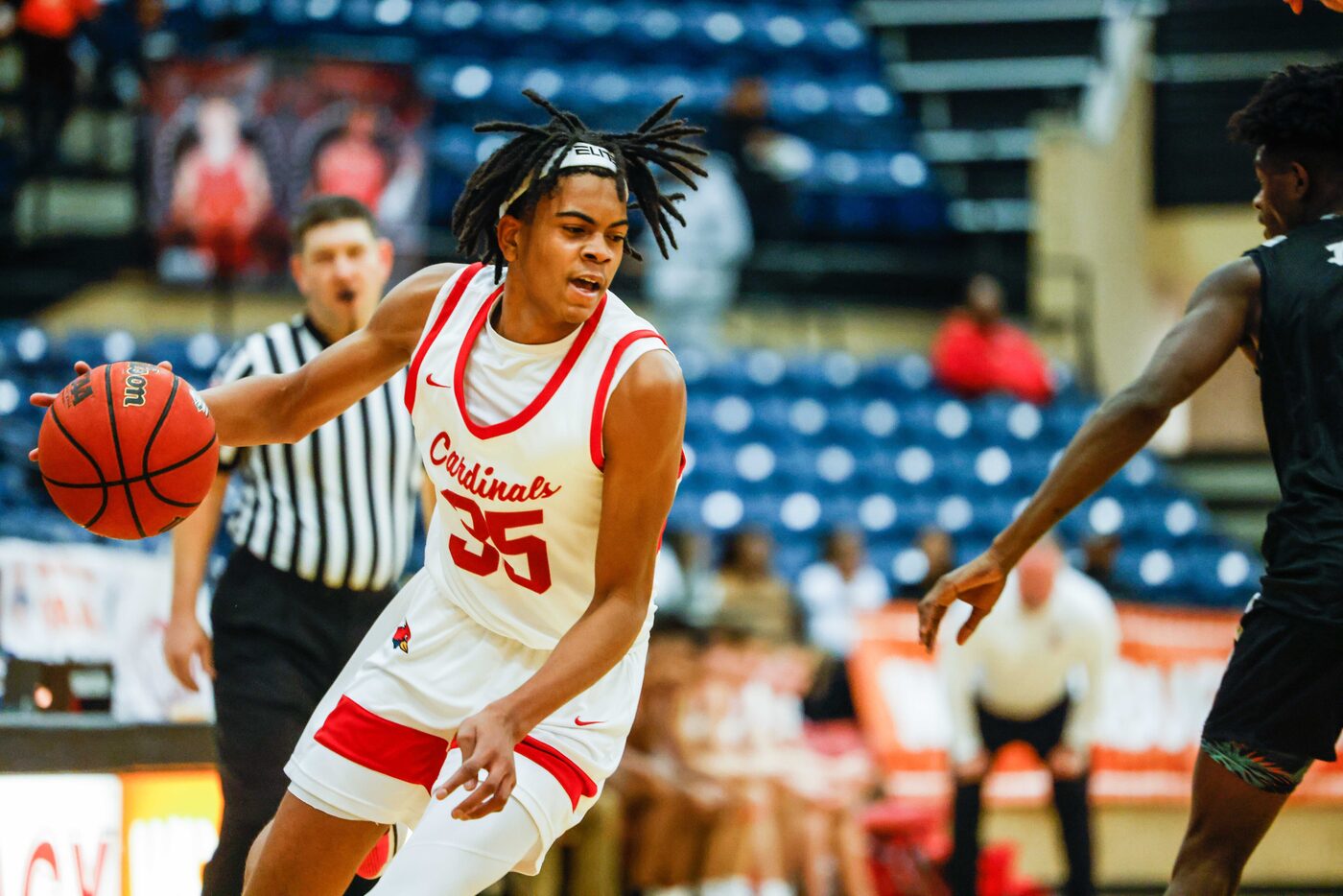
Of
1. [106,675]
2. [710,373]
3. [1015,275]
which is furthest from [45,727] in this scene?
[1015,275]

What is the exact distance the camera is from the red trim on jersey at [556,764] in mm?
3596

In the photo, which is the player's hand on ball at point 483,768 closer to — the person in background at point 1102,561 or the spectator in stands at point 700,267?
the person in background at point 1102,561

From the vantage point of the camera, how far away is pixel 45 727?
16.6 ft

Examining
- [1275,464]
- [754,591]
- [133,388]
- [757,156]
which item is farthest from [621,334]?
[757,156]

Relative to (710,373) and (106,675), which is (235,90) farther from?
(106,675)

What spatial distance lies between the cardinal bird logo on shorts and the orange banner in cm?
607

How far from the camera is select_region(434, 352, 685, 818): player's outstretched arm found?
11.3 ft

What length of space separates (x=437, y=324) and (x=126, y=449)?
70cm

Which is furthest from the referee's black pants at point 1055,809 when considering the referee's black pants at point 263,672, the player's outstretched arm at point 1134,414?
the player's outstretched arm at point 1134,414

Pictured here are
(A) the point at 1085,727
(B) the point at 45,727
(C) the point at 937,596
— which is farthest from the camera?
(A) the point at 1085,727

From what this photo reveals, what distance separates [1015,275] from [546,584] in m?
11.4

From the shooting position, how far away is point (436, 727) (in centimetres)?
371

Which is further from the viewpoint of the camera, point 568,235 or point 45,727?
point 45,727

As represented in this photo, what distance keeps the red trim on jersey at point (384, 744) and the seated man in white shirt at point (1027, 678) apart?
5265mm
